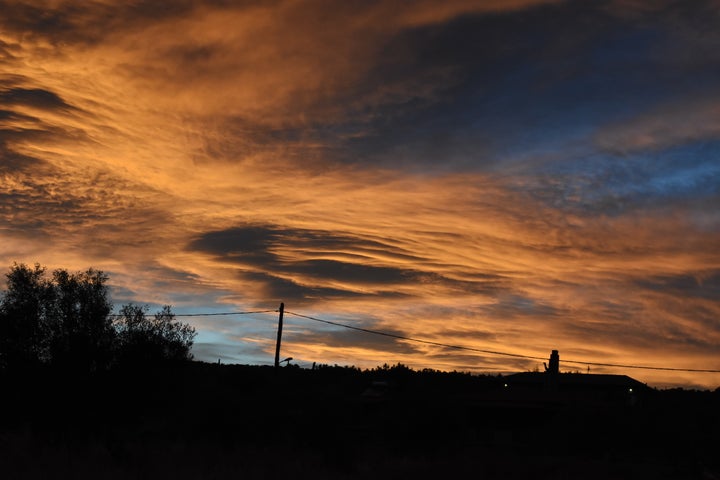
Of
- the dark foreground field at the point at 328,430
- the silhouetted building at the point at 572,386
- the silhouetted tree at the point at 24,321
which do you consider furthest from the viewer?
the silhouetted building at the point at 572,386

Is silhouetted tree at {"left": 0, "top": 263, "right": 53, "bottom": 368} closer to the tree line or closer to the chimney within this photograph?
the tree line

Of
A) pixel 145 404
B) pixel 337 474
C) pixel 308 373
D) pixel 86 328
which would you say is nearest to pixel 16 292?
pixel 86 328

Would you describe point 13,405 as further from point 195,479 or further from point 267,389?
point 267,389

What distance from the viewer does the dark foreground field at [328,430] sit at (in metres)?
20.3

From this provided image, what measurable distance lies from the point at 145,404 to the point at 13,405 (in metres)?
5.07

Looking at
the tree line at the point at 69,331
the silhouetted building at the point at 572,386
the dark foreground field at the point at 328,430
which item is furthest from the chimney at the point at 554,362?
the tree line at the point at 69,331

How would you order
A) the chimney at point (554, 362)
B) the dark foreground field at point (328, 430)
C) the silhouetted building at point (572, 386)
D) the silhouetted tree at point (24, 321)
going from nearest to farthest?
1. the dark foreground field at point (328, 430)
2. the silhouetted tree at point (24, 321)
3. the silhouetted building at point (572, 386)
4. the chimney at point (554, 362)

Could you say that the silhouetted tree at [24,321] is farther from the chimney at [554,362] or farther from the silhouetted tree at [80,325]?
the chimney at [554,362]

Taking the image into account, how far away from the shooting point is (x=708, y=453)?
140 ft

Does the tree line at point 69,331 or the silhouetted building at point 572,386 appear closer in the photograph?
the tree line at point 69,331

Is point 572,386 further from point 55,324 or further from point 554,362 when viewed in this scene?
point 55,324

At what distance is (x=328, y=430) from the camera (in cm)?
4447

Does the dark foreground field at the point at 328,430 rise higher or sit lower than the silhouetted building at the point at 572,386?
lower

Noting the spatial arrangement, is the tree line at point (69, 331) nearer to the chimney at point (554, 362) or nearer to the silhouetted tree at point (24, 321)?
the silhouetted tree at point (24, 321)
